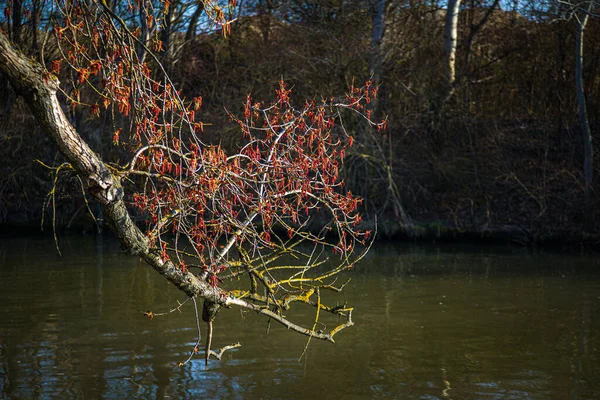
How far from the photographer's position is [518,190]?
18547 mm

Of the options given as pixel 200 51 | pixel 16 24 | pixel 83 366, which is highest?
pixel 200 51

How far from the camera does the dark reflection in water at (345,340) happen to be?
737cm

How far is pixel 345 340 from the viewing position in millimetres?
9188

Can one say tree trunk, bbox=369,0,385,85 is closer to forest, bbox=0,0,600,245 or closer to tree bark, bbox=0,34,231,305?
forest, bbox=0,0,600,245

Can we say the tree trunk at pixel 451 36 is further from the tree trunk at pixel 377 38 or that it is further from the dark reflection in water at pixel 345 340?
the dark reflection in water at pixel 345 340

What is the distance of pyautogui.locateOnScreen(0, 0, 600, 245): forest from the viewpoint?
18.4m

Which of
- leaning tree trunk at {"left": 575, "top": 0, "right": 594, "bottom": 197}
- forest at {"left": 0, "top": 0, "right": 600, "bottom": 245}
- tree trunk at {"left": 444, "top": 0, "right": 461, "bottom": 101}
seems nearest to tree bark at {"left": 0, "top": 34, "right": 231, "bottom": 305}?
forest at {"left": 0, "top": 0, "right": 600, "bottom": 245}

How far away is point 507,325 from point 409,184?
31.7 feet

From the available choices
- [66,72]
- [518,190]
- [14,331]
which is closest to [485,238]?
[518,190]

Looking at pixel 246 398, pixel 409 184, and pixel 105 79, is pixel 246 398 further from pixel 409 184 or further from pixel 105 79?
pixel 409 184

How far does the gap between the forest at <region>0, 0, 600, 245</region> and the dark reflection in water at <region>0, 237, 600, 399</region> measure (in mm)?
3988

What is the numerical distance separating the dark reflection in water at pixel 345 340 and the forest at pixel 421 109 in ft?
13.1

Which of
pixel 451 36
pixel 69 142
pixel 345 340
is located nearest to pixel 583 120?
pixel 451 36

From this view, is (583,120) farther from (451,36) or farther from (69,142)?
(69,142)
